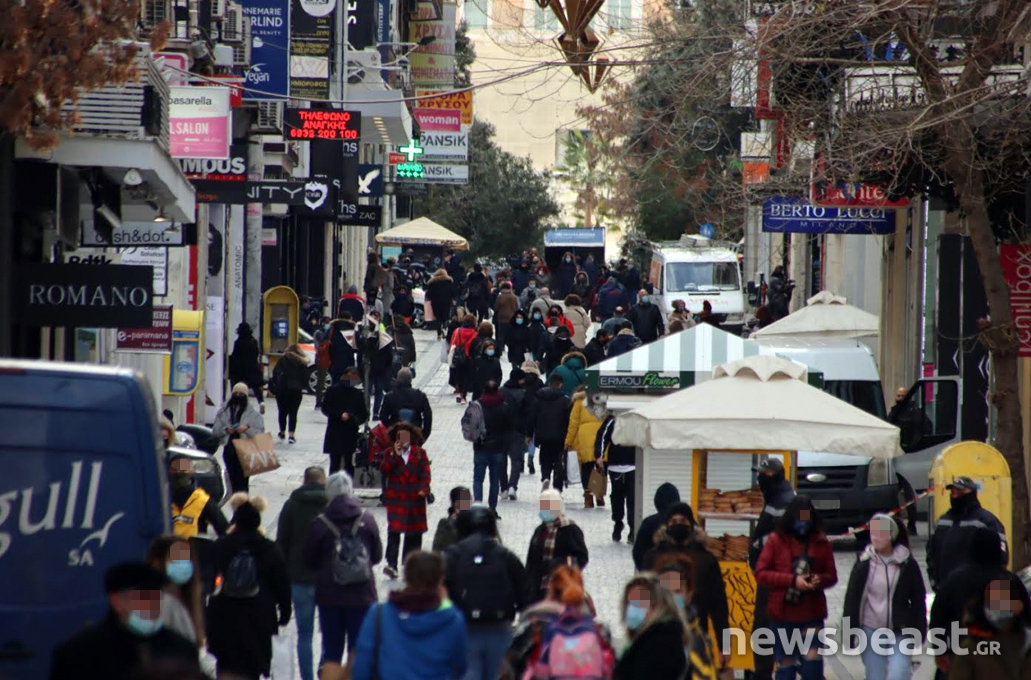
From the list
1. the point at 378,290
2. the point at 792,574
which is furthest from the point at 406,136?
the point at 792,574

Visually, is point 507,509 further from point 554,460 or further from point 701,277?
point 701,277

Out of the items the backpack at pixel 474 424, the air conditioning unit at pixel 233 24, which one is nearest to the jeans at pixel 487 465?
the backpack at pixel 474 424

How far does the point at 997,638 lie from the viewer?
8461mm

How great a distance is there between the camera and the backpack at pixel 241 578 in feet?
33.1

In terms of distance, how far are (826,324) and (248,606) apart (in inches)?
708

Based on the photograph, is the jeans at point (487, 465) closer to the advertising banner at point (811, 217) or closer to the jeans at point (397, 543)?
the jeans at point (397, 543)

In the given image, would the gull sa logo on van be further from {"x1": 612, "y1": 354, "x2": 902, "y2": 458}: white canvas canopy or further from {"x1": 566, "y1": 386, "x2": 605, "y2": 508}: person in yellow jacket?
{"x1": 566, "y1": 386, "x2": 605, "y2": 508}: person in yellow jacket

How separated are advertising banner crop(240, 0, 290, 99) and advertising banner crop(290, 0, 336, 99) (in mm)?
5674

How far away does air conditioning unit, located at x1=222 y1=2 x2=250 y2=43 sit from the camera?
2528 centimetres

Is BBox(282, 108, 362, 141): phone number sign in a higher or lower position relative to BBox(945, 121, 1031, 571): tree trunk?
higher

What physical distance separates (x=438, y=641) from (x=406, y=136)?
3319 cm

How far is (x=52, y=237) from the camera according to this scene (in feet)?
57.1

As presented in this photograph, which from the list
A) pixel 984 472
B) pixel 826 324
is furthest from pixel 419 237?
pixel 984 472

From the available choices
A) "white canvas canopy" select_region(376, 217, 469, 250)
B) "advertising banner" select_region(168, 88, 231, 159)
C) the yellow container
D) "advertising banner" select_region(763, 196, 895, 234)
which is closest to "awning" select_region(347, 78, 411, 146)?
"white canvas canopy" select_region(376, 217, 469, 250)
